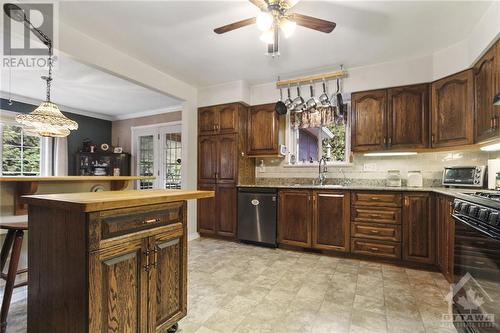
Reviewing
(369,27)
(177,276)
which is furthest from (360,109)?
(177,276)

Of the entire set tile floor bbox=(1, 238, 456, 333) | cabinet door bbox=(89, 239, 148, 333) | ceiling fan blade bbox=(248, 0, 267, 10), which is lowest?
tile floor bbox=(1, 238, 456, 333)

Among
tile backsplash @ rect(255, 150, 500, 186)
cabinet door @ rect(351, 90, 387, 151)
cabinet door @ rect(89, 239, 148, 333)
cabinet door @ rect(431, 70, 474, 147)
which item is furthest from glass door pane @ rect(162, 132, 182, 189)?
cabinet door @ rect(431, 70, 474, 147)

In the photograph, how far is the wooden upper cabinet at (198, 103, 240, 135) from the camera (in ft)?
12.8

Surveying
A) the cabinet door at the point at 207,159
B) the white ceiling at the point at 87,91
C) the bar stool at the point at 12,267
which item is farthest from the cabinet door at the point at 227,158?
the bar stool at the point at 12,267

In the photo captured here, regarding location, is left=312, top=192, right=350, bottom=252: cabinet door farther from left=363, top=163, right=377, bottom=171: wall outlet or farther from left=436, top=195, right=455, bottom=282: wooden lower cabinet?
left=436, top=195, right=455, bottom=282: wooden lower cabinet

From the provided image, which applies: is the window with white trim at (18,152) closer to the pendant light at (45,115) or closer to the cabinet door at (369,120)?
the pendant light at (45,115)

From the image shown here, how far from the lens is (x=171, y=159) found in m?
5.73

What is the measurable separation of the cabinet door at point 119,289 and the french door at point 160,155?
4.43 meters

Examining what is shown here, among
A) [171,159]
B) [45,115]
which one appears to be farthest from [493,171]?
[171,159]

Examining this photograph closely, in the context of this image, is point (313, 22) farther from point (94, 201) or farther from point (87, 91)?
point (87, 91)

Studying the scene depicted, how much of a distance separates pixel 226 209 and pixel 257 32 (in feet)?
8.31

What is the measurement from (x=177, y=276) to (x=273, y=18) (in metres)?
1.97

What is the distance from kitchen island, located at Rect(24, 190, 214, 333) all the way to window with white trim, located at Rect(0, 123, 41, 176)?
476 cm

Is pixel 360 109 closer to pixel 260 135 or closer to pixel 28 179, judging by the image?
pixel 260 135
